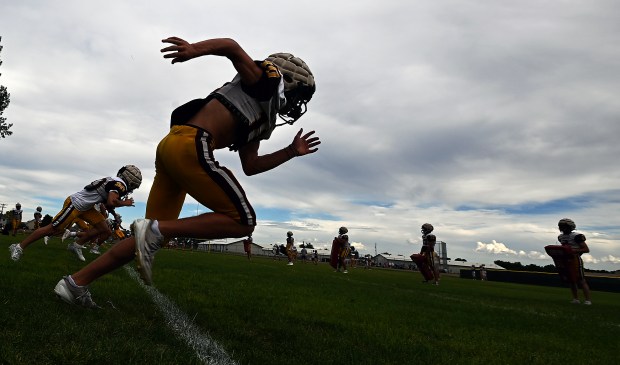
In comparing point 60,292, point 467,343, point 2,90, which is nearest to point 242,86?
point 60,292

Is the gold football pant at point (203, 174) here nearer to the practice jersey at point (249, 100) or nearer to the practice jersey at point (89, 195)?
the practice jersey at point (249, 100)

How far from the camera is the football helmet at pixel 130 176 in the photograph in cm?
755

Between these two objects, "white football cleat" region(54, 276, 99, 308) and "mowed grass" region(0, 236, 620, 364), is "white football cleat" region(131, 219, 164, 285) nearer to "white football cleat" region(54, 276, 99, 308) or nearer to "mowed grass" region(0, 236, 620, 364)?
"mowed grass" region(0, 236, 620, 364)

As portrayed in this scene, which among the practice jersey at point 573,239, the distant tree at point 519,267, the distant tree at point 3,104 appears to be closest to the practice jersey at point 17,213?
the distant tree at point 3,104

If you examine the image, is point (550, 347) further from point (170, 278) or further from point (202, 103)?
point (170, 278)

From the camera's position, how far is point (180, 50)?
2.76 m

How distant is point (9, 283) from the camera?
13.9 feet

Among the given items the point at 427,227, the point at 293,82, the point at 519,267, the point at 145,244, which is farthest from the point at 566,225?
the point at 519,267

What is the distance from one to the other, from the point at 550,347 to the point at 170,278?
5.30 meters

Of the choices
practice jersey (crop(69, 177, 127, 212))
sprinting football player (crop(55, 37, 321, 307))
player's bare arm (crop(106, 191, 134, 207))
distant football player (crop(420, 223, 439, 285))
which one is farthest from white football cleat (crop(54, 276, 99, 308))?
distant football player (crop(420, 223, 439, 285))

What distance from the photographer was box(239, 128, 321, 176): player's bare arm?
12.3 ft

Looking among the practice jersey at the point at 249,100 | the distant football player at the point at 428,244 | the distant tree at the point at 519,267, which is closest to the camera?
the practice jersey at the point at 249,100

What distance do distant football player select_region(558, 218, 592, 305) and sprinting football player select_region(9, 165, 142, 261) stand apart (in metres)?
11.0

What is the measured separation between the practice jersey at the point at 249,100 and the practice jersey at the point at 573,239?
11.0 metres
